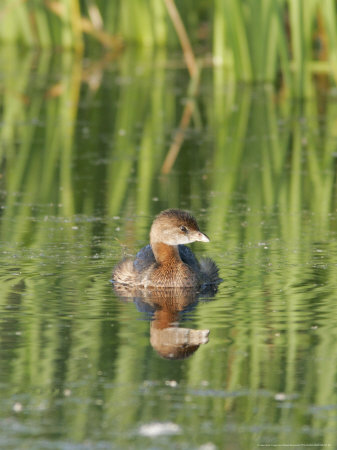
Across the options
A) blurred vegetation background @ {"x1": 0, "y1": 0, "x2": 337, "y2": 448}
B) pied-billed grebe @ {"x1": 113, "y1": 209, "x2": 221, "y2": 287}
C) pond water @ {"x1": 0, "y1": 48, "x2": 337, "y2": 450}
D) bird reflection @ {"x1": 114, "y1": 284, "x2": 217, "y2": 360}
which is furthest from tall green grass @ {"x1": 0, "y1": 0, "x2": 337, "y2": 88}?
bird reflection @ {"x1": 114, "y1": 284, "x2": 217, "y2": 360}

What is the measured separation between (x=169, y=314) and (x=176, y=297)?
20.9 inches

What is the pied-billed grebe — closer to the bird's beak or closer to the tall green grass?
the bird's beak

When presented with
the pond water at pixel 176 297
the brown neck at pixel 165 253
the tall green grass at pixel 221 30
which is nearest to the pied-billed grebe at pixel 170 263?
the brown neck at pixel 165 253

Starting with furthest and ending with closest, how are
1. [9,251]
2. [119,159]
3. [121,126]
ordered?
[121,126], [119,159], [9,251]

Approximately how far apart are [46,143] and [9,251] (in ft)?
17.8

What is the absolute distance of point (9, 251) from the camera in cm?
840

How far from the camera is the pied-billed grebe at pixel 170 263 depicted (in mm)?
7574

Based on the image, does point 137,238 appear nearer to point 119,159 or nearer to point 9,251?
point 9,251

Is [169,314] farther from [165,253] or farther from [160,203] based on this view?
[160,203]

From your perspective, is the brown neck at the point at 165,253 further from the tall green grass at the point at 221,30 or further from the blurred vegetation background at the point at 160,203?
the tall green grass at the point at 221,30

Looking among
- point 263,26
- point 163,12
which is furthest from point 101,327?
point 163,12

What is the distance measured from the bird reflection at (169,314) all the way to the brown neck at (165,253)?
0.77 feet

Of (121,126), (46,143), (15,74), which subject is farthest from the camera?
(15,74)

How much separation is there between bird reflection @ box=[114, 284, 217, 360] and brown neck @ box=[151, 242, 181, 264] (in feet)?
0.77
